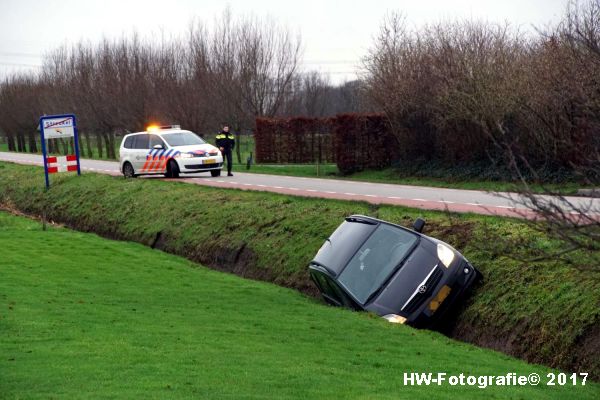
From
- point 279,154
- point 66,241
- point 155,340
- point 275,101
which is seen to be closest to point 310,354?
point 155,340

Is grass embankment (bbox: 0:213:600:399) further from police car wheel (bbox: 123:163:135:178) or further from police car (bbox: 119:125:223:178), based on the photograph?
police car wheel (bbox: 123:163:135:178)

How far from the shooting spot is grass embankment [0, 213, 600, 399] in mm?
8133

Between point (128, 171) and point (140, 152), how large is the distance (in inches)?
46.2

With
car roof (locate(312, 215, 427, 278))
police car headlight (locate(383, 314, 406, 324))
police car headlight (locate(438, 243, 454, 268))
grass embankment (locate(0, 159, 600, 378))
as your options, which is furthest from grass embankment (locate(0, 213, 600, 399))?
police car headlight (locate(438, 243, 454, 268))

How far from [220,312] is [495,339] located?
3802 mm

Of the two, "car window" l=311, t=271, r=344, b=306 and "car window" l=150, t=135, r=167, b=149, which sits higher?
"car window" l=150, t=135, r=167, b=149

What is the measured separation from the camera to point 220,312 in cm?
1283

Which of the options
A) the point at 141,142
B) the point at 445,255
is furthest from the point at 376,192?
the point at 445,255

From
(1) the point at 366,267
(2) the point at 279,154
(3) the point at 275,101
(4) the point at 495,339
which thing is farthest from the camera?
(3) the point at 275,101

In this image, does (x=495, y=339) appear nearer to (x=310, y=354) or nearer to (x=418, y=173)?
(x=310, y=354)

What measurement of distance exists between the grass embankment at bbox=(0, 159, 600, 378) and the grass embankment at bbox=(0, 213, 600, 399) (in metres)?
0.84

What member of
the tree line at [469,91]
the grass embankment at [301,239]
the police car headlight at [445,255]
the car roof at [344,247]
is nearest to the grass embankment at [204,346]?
the car roof at [344,247]

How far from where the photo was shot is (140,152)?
Result: 32.7m

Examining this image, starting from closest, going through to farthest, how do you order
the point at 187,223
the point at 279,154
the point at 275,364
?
the point at 275,364 < the point at 187,223 < the point at 279,154
